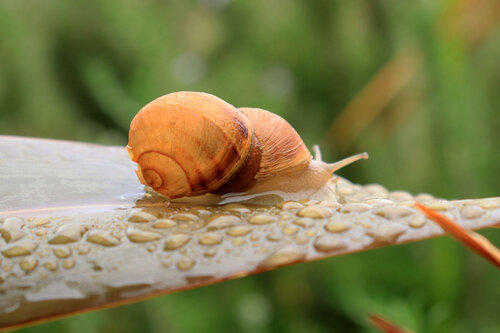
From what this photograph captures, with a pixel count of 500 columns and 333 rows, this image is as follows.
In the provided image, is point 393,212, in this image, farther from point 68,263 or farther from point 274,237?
point 68,263

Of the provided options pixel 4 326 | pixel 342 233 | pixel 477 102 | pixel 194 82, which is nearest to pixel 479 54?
pixel 477 102

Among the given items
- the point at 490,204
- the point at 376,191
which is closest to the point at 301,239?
the point at 490,204

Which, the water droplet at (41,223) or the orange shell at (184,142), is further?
the orange shell at (184,142)

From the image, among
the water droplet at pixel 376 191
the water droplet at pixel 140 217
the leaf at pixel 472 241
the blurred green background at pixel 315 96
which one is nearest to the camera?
the leaf at pixel 472 241

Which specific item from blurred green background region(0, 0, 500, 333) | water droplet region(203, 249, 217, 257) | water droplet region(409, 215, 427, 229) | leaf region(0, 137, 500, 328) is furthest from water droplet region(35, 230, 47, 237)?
blurred green background region(0, 0, 500, 333)

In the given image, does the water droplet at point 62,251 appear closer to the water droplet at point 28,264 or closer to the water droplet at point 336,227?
the water droplet at point 28,264

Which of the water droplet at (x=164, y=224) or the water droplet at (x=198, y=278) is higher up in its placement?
the water droplet at (x=198, y=278)

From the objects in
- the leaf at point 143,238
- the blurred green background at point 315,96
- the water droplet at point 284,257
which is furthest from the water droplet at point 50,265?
the blurred green background at point 315,96
